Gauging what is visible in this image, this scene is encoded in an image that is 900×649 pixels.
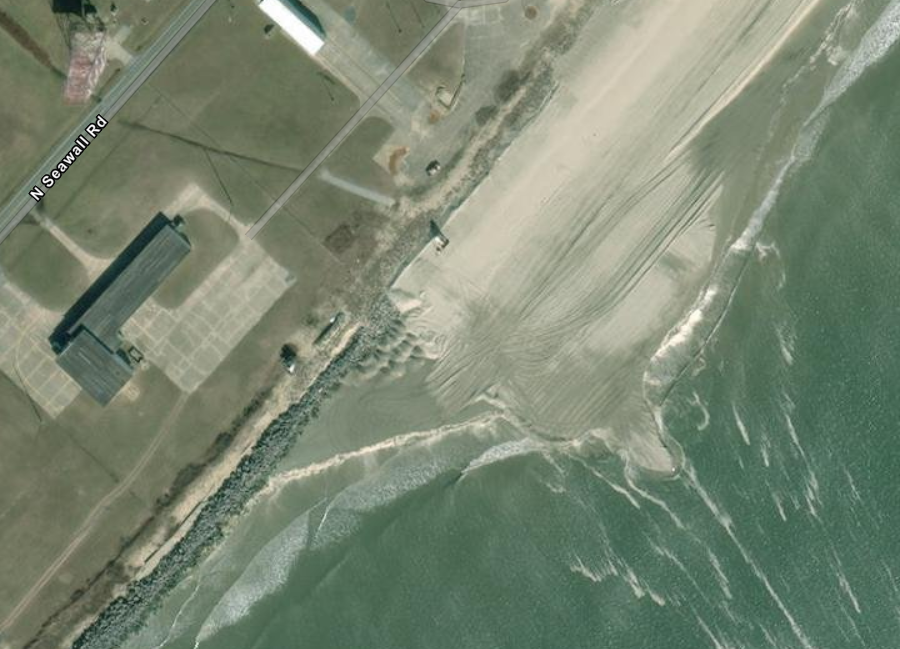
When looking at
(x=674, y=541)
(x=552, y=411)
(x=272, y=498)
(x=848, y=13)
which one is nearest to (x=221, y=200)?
(x=272, y=498)

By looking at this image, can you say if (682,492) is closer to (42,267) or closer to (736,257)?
(736,257)

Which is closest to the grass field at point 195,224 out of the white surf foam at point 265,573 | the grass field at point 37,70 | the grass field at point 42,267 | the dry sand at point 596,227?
the grass field at point 42,267

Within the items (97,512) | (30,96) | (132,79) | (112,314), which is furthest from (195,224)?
(97,512)

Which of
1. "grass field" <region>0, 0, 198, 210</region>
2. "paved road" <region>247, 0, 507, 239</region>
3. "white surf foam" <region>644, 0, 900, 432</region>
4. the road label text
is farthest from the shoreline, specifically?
"grass field" <region>0, 0, 198, 210</region>

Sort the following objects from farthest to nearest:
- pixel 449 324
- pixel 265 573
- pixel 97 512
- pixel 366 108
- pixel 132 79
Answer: pixel 265 573, pixel 449 324, pixel 97 512, pixel 366 108, pixel 132 79

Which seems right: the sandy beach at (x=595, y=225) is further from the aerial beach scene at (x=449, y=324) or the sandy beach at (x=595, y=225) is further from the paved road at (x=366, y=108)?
the paved road at (x=366, y=108)
